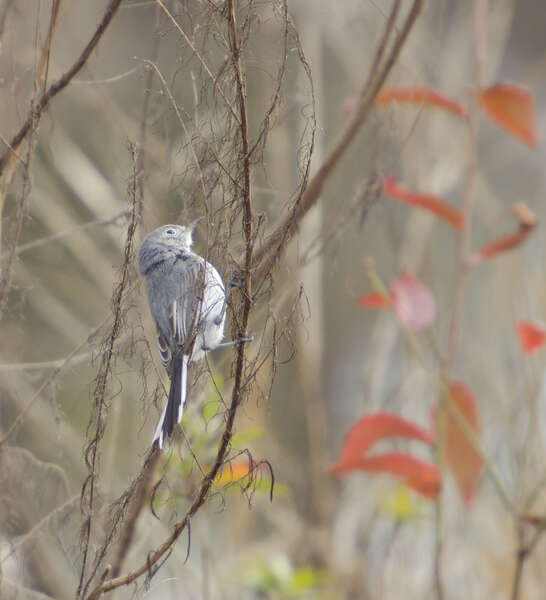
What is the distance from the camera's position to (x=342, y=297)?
689cm

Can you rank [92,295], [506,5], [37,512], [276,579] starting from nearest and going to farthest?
[37,512] → [276,579] → [92,295] → [506,5]

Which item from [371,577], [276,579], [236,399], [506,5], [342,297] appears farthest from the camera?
[342,297]

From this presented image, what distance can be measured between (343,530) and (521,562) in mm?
1621

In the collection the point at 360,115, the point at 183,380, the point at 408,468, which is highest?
the point at 360,115

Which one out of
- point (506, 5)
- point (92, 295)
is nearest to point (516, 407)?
point (92, 295)

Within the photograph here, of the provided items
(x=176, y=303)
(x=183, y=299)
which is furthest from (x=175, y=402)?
(x=176, y=303)

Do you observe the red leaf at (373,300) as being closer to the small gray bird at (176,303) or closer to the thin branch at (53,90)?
the small gray bird at (176,303)

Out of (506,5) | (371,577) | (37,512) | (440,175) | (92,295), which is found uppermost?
(506,5)

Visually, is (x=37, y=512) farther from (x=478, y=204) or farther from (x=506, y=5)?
(x=506, y=5)

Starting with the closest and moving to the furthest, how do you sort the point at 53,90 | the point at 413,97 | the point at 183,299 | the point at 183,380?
the point at 53,90 < the point at 183,299 < the point at 183,380 < the point at 413,97

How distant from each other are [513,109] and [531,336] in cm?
66

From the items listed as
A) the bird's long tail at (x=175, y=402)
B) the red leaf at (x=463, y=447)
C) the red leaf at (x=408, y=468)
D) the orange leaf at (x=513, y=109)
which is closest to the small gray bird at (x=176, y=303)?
the bird's long tail at (x=175, y=402)

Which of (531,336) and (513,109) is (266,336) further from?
(513,109)

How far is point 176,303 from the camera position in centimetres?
208
